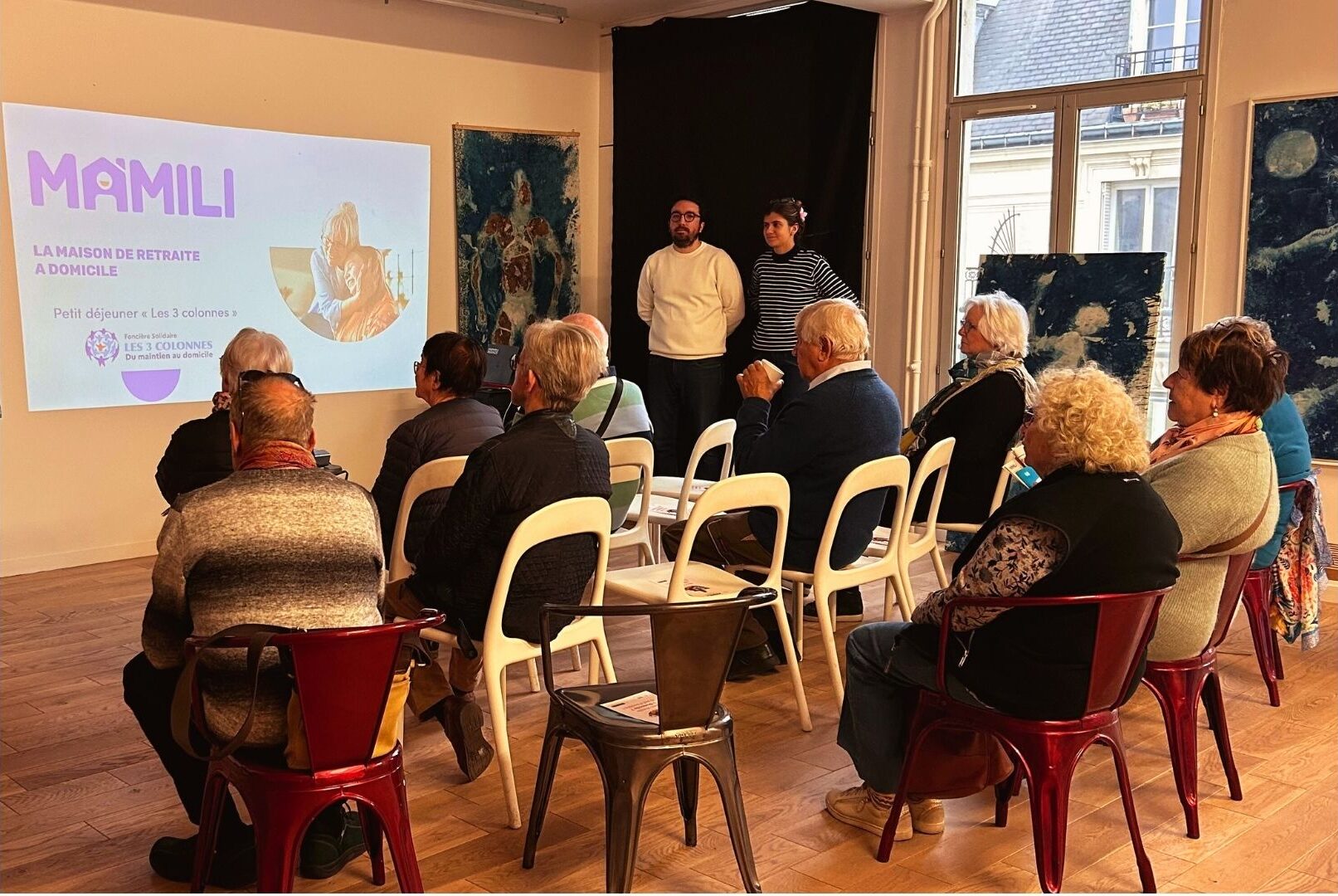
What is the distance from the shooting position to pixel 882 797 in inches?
116

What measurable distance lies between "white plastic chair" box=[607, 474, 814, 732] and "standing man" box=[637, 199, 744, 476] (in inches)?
125

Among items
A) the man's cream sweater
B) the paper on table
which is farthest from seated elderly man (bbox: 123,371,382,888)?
the man's cream sweater

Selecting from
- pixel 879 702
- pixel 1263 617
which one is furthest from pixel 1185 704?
pixel 1263 617

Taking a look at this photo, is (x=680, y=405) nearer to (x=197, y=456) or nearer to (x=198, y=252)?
(x=198, y=252)

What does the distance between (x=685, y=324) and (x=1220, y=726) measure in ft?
13.7

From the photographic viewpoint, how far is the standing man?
22.5 ft

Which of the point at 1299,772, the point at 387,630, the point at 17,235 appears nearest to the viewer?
the point at 387,630

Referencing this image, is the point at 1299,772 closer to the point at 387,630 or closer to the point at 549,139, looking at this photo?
the point at 387,630

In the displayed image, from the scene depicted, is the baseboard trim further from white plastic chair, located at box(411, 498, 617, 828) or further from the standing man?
white plastic chair, located at box(411, 498, 617, 828)

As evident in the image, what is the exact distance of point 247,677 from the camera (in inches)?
91.4

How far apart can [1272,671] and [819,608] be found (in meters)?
1.54

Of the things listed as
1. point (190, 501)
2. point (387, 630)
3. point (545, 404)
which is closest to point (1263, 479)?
point (545, 404)

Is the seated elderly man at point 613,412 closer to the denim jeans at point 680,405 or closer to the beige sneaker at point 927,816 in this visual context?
the beige sneaker at point 927,816

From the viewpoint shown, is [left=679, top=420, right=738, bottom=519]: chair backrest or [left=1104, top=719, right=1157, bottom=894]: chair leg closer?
[left=1104, top=719, right=1157, bottom=894]: chair leg
